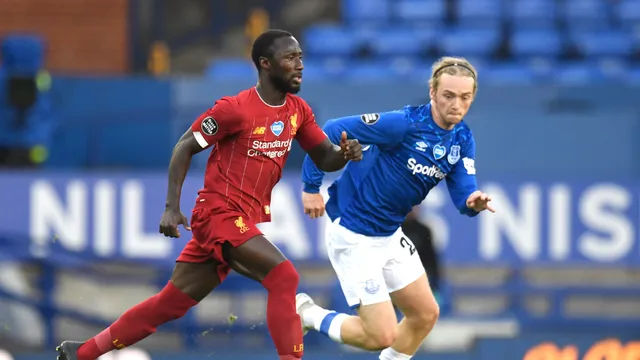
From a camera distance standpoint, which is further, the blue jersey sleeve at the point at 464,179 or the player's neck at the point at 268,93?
the blue jersey sleeve at the point at 464,179

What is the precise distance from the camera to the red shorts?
6.29m

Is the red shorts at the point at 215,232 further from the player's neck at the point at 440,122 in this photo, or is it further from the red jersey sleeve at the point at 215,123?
the player's neck at the point at 440,122

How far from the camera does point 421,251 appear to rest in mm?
10555

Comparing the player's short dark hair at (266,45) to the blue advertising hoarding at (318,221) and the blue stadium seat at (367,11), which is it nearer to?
the blue advertising hoarding at (318,221)

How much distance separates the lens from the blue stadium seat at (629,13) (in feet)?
52.3

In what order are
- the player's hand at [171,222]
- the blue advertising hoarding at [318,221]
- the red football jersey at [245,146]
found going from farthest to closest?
the blue advertising hoarding at [318,221] < the red football jersey at [245,146] < the player's hand at [171,222]

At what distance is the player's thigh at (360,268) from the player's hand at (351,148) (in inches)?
27.3

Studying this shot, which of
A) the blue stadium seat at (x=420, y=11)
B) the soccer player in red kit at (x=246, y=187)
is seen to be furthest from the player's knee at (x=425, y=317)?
the blue stadium seat at (x=420, y=11)

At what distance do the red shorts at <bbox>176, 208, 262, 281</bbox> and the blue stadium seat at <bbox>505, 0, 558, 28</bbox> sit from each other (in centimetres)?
1014

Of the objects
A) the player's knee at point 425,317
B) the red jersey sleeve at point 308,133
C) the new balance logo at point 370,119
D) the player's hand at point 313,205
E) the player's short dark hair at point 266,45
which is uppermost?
the player's short dark hair at point 266,45

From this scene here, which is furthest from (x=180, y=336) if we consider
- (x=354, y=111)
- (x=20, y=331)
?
(x=354, y=111)

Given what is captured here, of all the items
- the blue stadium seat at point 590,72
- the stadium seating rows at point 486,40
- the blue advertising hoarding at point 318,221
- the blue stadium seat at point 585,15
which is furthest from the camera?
the blue stadium seat at point 585,15

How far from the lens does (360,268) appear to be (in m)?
6.88

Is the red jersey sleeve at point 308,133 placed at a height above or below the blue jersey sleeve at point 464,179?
above
